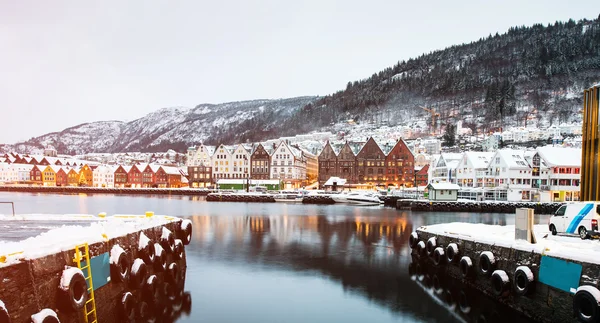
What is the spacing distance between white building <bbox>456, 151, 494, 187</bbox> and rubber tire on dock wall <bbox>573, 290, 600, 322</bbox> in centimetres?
7822

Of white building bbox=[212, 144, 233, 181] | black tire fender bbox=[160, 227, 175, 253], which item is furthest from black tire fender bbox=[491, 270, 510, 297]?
white building bbox=[212, 144, 233, 181]

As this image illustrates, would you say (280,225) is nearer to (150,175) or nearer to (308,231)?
(308,231)

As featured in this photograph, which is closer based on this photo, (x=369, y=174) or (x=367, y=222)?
(x=367, y=222)

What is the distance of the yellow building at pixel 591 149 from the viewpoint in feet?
110

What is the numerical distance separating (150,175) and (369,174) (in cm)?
7612

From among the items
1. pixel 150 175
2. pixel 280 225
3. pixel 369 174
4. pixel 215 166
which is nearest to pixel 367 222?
pixel 280 225

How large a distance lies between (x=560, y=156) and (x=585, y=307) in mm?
77371

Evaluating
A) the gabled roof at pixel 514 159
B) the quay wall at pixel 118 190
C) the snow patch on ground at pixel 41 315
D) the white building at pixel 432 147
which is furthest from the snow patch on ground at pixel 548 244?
the white building at pixel 432 147

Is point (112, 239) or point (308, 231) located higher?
point (112, 239)

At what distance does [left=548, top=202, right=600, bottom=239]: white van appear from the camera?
A: 1833 centimetres

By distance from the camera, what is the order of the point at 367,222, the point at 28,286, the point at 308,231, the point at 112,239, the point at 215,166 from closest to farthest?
the point at 28,286
the point at 112,239
the point at 308,231
the point at 367,222
the point at 215,166

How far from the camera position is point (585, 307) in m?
11.2

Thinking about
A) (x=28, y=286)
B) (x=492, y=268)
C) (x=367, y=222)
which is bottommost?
(x=367, y=222)

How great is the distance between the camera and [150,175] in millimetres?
143125
